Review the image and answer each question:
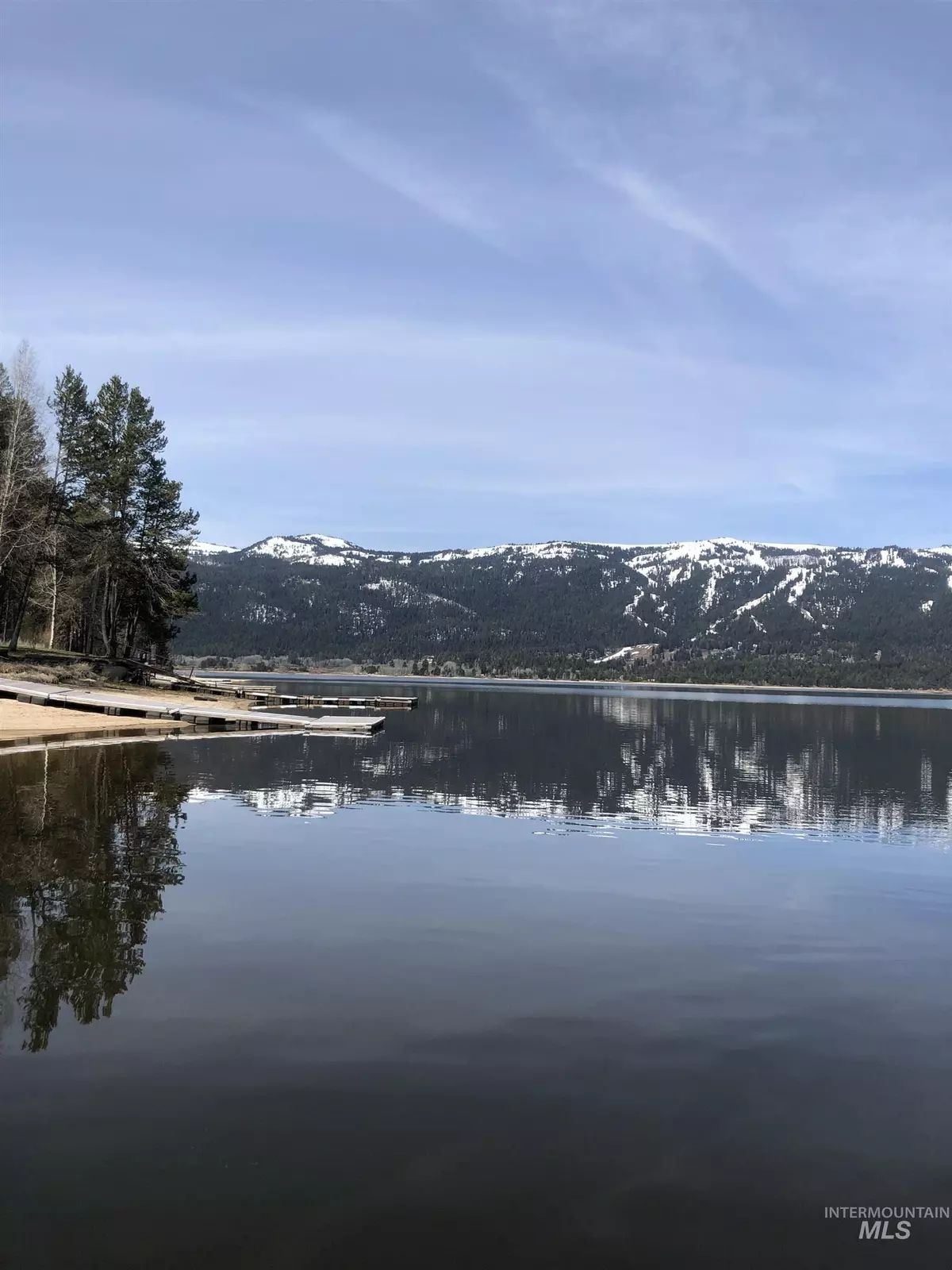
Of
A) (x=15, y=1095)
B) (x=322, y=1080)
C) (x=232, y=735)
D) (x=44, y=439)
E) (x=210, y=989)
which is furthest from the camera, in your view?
(x=44, y=439)

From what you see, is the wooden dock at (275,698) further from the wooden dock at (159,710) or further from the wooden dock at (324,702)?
the wooden dock at (159,710)

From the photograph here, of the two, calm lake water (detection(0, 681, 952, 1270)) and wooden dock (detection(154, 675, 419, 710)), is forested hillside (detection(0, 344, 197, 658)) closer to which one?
wooden dock (detection(154, 675, 419, 710))

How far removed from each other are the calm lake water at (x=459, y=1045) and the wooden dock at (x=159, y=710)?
25504 mm

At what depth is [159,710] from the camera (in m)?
48.0

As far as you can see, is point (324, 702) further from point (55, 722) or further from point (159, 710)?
point (55, 722)

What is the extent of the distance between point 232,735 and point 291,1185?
39.4 meters

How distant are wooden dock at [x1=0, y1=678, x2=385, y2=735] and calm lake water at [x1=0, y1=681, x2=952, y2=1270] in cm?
2550

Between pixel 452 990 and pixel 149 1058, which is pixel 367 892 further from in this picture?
pixel 149 1058

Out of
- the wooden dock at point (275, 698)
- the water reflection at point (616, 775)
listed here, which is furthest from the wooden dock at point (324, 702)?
the water reflection at point (616, 775)

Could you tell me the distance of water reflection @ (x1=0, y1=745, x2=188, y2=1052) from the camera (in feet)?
32.1

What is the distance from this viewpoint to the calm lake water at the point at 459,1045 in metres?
6.04

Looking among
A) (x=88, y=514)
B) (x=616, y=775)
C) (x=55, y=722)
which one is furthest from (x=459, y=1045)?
(x=88, y=514)

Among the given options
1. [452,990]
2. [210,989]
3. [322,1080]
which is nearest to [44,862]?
[210,989]

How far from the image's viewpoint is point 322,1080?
7.90 m
